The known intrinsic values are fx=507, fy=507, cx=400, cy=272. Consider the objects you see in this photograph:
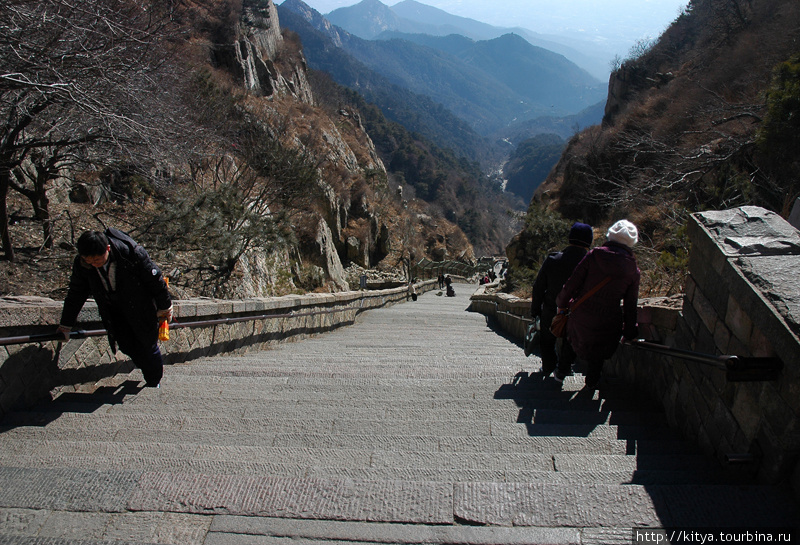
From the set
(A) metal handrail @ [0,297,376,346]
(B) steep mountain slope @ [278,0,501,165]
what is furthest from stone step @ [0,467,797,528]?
(B) steep mountain slope @ [278,0,501,165]

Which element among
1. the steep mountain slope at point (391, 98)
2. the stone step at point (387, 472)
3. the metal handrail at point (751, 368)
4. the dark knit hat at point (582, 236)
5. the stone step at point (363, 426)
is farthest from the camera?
the steep mountain slope at point (391, 98)

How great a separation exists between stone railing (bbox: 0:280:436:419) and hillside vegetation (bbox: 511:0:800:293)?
5.38 m

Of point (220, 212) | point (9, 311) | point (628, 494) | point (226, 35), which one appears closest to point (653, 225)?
point (220, 212)

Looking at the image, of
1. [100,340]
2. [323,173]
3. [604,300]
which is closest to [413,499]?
[604,300]

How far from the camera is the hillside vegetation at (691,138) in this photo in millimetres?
8945

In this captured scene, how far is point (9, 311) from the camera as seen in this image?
11.5 feet

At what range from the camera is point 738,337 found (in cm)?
269

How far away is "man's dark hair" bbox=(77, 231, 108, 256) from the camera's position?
3.41m

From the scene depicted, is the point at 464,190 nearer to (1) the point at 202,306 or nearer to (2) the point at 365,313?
(2) the point at 365,313

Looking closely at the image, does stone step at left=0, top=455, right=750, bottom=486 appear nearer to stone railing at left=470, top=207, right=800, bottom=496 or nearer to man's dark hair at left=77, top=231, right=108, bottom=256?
stone railing at left=470, top=207, right=800, bottom=496

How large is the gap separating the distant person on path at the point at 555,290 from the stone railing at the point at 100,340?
3557 mm

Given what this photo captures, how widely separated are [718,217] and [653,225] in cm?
1247

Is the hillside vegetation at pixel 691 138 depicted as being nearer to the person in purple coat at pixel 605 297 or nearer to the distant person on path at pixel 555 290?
the distant person on path at pixel 555 290

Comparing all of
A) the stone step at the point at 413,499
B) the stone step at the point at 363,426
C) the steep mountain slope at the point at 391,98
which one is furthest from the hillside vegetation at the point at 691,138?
the steep mountain slope at the point at 391,98
